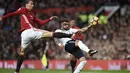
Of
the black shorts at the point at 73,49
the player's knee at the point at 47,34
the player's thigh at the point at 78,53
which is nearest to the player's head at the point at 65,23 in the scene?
the black shorts at the point at 73,49

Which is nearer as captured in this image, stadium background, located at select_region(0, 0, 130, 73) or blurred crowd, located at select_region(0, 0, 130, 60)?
stadium background, located at select_region(0, 0, 130, 73)

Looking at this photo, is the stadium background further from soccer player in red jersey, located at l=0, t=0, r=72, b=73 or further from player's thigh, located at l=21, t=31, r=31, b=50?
soccer player in red jersey, located at l=0, t=0, r=72, b=73

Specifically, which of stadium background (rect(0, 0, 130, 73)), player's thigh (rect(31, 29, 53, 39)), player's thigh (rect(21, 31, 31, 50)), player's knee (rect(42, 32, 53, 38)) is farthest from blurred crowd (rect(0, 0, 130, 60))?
player's knee (rect(42, 32, 53, 38))

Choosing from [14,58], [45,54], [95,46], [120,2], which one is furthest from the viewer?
[120,2]

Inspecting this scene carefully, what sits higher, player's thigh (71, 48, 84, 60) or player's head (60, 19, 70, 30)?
Result: player's head (60, 19, 70, 30)

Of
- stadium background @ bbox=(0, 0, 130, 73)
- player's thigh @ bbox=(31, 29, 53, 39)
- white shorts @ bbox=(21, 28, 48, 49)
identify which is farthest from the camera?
stadium background @ bbox=(0, 0, 130, 73)

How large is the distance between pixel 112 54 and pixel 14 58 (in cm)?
677

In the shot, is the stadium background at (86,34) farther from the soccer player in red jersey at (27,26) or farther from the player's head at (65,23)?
the player's head at (65,23)

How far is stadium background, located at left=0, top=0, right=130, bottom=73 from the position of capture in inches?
1067

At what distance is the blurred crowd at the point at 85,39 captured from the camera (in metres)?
27.5

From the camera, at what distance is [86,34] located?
100 feet

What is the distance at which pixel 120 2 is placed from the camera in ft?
108

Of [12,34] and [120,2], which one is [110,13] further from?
[12,34]

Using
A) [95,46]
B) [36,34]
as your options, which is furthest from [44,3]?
[36,34]
